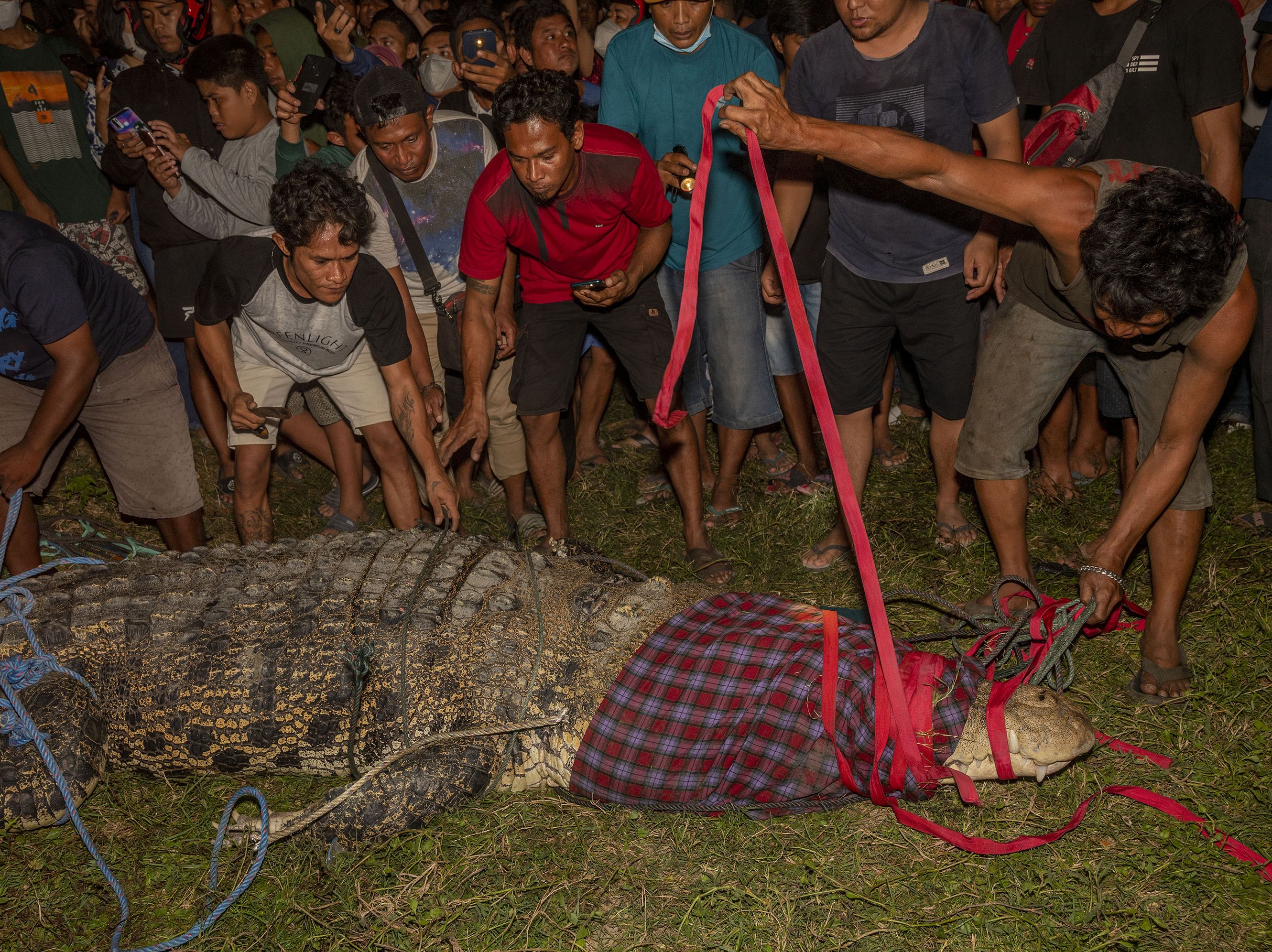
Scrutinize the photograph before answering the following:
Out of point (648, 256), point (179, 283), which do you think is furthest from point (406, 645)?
point (179, 283)

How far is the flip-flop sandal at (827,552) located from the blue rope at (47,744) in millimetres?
2199

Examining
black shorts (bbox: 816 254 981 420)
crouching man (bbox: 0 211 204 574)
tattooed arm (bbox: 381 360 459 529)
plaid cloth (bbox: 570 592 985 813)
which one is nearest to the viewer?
plaid cloth (bbox: 570 592 985 813)

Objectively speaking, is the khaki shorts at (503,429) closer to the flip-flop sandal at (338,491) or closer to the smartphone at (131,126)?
the flip-flop sandal at (338,491)

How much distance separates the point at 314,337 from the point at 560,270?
102 centimetres

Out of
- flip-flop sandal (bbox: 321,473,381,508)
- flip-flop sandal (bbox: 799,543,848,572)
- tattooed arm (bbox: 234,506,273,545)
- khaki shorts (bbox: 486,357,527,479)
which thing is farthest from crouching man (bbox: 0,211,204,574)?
flip-flop sandal (bbox: 799,543,848,572)

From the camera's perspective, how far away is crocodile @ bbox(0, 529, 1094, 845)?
2635 mm

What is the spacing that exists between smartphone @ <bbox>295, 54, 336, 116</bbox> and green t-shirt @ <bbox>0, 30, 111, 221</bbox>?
5.34ft

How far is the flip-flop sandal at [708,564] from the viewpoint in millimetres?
3787

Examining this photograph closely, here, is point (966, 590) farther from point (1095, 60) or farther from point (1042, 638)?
point (1095, 60)

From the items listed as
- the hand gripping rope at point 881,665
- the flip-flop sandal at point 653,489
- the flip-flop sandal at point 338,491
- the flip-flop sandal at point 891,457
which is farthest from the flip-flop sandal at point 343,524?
the flip-flop sandal at point 891,457

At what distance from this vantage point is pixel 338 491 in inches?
185

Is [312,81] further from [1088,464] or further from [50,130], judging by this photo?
[1088,464]

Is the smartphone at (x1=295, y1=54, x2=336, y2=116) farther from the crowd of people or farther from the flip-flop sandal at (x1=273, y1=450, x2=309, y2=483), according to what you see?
the flip-flop sandal at (x1=273, y1=450, x2=309, y2=483)

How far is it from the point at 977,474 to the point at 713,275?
134cm
